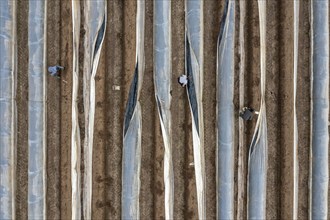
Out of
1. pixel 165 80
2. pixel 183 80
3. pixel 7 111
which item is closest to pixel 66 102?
pixel 7 111

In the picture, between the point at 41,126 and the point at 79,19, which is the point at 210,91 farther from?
the point at 41,126

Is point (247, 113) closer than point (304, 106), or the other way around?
point (247, 113)

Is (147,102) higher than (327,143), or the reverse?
(147,102)

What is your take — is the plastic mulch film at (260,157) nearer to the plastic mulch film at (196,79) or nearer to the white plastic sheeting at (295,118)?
the white plastic sheeting at (295,118)

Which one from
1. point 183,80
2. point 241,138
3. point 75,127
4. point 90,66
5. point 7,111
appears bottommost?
point 241,138

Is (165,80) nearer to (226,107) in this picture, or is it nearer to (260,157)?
(226,107)

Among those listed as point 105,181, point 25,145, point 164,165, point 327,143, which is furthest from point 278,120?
point 25,145
